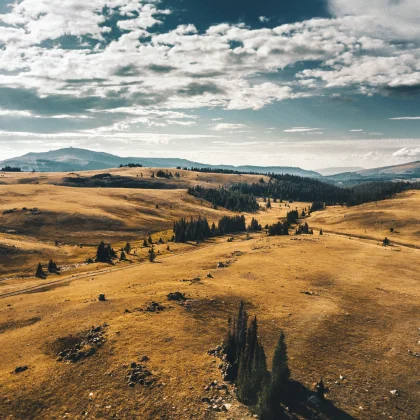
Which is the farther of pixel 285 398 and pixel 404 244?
pixel 404 244

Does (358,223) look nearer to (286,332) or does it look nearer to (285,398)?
(286,332)

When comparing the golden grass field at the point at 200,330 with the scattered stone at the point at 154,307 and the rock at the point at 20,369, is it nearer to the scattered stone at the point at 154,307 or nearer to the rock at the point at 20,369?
the rock at the point at 20,369

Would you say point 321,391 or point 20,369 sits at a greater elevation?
point 321,391

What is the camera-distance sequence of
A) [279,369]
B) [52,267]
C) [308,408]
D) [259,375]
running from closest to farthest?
[308,408] → [259,375] → [279,369] → [52,267]

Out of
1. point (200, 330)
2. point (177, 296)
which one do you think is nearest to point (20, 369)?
point (200, 330)

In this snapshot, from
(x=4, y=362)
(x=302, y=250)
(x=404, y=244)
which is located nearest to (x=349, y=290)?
(x=302, y=250)

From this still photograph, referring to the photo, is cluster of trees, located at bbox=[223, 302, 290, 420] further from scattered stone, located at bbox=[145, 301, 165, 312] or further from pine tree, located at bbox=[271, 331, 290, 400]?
scattered stone, located at bbox=[145, 301, 165, 312]

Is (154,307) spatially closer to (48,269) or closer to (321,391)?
(321,391)
